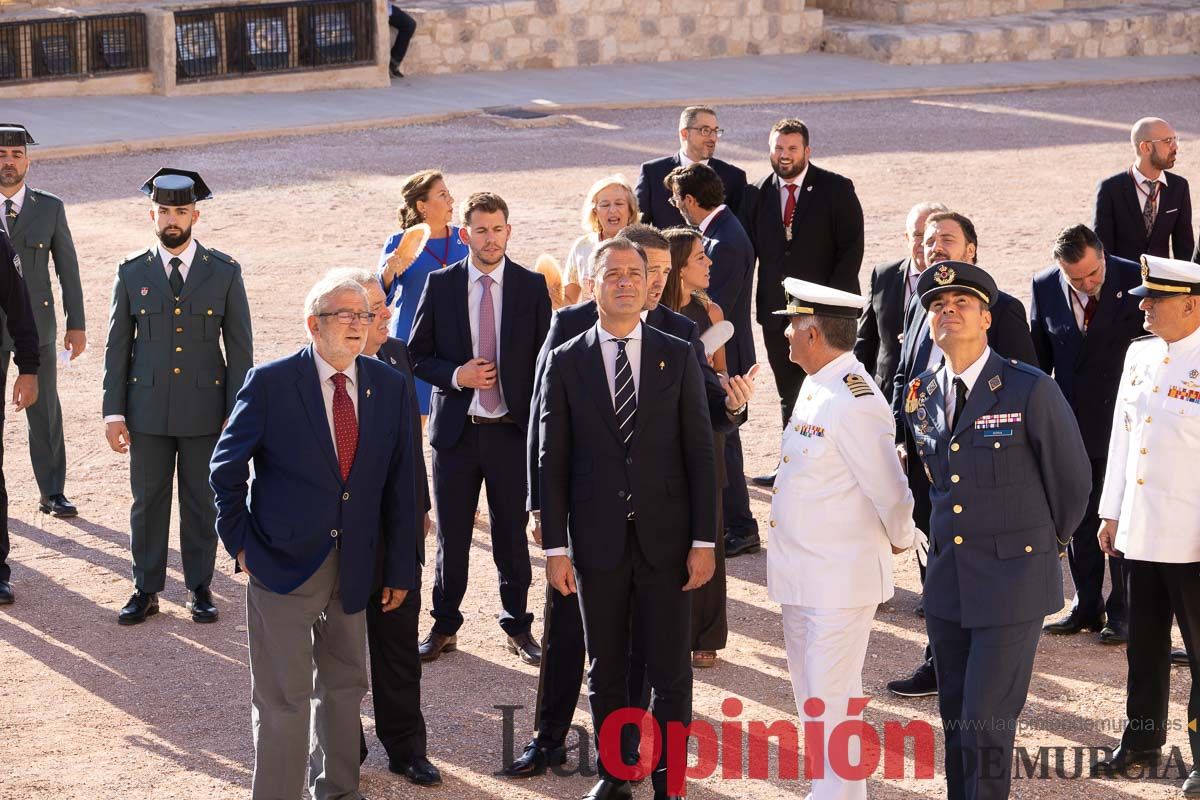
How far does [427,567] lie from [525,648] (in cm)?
137

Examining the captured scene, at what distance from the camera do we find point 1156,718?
20.7ft

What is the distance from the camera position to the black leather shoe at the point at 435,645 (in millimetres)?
7332

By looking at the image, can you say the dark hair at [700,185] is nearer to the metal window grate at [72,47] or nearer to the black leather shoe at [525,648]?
the black leather shoe at [525,648]

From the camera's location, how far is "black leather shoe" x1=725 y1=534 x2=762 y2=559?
28.2 feet

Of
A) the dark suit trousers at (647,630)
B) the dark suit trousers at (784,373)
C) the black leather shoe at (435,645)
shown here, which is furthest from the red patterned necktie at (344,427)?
the dark suit trousers at (784,373)

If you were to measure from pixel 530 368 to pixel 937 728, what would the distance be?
7.32 feet

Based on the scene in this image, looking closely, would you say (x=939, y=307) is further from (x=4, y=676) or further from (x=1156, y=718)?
(x=4, y=676)

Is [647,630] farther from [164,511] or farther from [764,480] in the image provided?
[764,480]

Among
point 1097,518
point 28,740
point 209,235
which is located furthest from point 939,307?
point 209,235

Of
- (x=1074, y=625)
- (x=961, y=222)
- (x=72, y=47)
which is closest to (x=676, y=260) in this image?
(x=961, y=222)

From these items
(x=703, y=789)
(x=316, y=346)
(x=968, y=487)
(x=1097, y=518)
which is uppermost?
(x=316, y=346)

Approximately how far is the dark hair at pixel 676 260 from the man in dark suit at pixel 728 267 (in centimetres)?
148

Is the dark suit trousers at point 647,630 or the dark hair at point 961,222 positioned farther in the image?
the dark hair at point 961,222

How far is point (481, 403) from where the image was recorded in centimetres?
730
